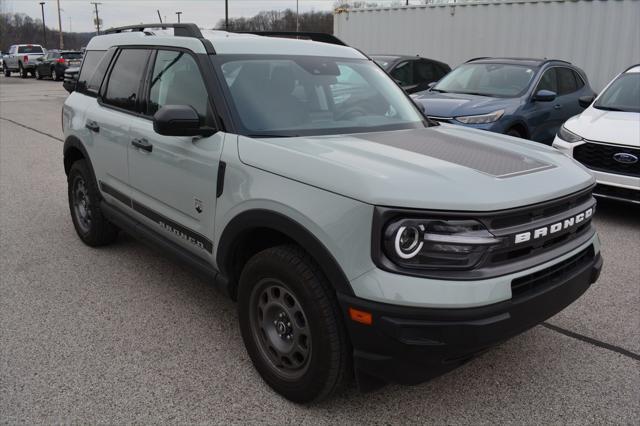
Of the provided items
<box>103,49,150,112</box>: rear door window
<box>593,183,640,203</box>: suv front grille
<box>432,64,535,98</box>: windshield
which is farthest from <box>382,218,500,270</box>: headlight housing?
<box>432,64,535,98</box>: windshield

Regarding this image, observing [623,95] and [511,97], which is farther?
[511,97]

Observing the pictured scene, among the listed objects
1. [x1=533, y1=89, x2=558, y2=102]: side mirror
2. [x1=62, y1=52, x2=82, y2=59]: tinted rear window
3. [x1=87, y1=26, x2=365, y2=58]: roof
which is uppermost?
[x1=62, y1=52, x2=82, y2=59]: tinted rear window

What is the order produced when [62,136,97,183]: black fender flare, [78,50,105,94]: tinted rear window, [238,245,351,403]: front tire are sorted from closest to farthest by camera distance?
1. [238,245,351,403]: front tire
2. [62,136,97,183]: black fender flare
3. [78,50,105,94]: tinted rear window

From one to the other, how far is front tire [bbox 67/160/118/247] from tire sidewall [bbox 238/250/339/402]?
2283 mm

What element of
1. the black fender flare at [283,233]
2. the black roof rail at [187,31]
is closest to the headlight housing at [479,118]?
the black roof rail at [187,31]

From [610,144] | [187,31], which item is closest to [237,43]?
[187,31]

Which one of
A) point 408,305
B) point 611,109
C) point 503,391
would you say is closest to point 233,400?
point 408,305

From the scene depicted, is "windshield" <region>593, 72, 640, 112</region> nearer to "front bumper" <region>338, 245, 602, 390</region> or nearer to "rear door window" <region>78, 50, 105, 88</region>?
"front bumper" <region>338, 245, 602, 390</region>

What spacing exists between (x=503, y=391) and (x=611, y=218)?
418 centimetres

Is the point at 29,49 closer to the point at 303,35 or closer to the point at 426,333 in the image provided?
the point at 303,35

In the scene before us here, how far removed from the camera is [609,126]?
6305 millimetres

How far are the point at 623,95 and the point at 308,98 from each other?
5442 mm

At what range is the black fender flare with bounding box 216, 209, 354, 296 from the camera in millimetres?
2428

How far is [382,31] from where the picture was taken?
48.3ft
